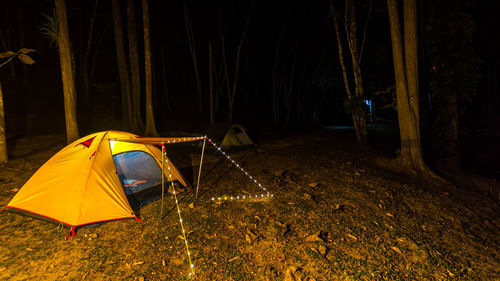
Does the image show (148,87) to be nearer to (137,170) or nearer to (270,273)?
(137,170)


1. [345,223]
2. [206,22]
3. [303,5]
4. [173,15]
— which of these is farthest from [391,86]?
[173,15]

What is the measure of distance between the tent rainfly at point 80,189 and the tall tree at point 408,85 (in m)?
7.70

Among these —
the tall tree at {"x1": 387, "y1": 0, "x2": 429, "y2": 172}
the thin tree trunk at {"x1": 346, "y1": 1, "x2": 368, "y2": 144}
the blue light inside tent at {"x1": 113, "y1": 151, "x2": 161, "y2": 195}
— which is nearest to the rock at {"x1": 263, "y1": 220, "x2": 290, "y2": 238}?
the blue light inside tent at {"x1": 113, "y1": 151, "x2": 161, "y2": 195}

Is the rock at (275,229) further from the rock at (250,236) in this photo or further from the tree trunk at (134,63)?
the tree trunk at (134,63)

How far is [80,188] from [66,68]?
596 cm

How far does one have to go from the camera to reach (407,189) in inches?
283

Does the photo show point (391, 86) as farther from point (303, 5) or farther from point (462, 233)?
point (303, 5)

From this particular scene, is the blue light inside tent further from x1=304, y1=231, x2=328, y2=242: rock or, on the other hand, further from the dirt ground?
x1=304, y1=231, x2=328, y2=242: rock

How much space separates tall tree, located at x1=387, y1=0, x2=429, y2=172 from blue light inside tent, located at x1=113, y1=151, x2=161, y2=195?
8202 millimetres

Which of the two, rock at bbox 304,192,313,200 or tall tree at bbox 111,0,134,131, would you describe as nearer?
rock at bbox 304,192,313,200

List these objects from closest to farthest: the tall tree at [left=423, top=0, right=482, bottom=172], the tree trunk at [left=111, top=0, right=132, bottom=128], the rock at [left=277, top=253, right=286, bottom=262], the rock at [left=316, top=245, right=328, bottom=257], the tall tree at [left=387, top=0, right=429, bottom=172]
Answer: the rock at [left=277, top=253, right=286, bottom=262] < the rock at [left=316, top=245, right=328, bottom=257] < the tall tree at [left=387, top=0, right=429, bottom=172] < the tall tree at [left=423, top=0, right=482, bottom=172] < the tree trunk at [left=111, top=0, right=132, bottom=128]

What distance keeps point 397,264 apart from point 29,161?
423 inches

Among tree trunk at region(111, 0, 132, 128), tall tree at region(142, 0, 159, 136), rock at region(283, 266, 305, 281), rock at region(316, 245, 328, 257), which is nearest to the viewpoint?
rock at region(283, 266, 305, 281)

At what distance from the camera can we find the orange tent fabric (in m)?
4.98
